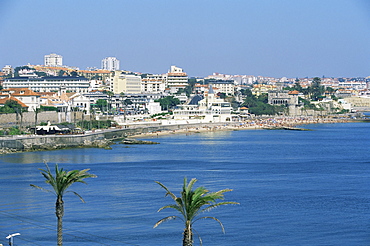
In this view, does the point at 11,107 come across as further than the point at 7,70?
No

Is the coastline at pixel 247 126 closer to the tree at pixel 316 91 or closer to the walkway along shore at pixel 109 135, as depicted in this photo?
the walkway along shore at pixel 109 135

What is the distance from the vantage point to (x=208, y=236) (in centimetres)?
1809

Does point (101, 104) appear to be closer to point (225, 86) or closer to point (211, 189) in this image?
point (225, 86)

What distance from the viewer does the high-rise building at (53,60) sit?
17512 centimetres

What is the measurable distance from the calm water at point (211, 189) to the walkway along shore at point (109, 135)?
1.37 metres

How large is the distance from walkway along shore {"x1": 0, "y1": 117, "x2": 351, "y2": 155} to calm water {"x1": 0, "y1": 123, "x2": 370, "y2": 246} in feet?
4.48

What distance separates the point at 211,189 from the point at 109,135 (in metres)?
24.6

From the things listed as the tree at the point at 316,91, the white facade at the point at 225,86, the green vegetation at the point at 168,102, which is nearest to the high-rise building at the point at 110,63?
the white facade at the point at 225,86

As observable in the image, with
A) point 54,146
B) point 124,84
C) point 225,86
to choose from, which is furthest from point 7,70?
point 54,146

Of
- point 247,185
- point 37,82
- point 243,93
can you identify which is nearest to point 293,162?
point 247,185

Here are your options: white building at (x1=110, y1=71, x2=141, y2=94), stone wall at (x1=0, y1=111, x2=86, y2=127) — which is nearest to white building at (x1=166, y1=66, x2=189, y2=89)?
white building at (x1=110, y1=71, x2=141, y2=94)

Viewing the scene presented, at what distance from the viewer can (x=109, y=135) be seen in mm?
48812

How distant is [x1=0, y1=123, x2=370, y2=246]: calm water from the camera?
58.9ft

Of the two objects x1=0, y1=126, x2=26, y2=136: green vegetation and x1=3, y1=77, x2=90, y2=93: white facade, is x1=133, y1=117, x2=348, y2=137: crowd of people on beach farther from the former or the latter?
x1=3, y1=77, x2=90, y2=93: white facade
